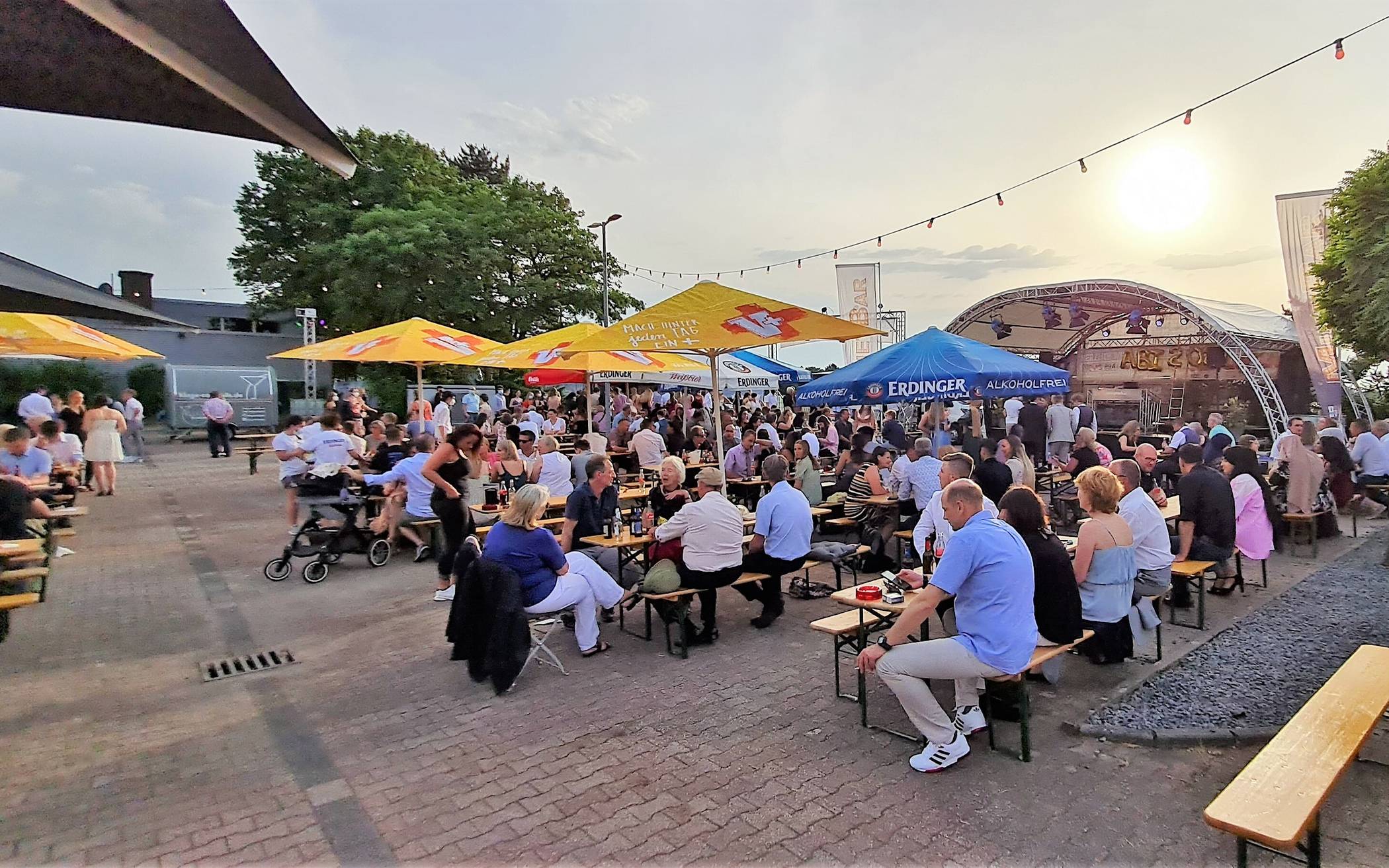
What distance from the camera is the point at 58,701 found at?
4594 millimetres

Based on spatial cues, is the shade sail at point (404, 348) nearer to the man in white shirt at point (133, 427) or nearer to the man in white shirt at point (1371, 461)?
the man in white shirt at point (133, 427)

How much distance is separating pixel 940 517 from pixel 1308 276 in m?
14.9

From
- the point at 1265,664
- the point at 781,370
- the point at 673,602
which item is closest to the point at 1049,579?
the point at 1265,664

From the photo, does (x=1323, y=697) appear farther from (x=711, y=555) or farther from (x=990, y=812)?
(x=711, y=555)

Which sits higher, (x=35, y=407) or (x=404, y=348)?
(x=404, y=348)

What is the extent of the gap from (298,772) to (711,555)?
2833 mm

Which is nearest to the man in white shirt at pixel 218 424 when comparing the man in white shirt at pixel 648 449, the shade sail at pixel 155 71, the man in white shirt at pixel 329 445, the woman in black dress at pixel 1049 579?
the man in white shirt at pixel 329 445

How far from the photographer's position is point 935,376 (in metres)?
8.45

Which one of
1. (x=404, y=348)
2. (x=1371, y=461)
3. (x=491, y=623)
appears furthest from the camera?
(x=1371, y=461)

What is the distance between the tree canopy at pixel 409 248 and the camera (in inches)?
966

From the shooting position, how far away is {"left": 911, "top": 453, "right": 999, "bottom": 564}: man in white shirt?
518 cm

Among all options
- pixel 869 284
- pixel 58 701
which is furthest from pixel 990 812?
pixel 869 284

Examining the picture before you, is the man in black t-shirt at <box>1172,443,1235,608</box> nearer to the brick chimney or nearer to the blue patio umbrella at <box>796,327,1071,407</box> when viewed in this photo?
the blue patio umbrella at <box>796,327,1071,407</box>

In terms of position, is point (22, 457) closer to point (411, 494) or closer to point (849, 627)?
point (411, 494)
